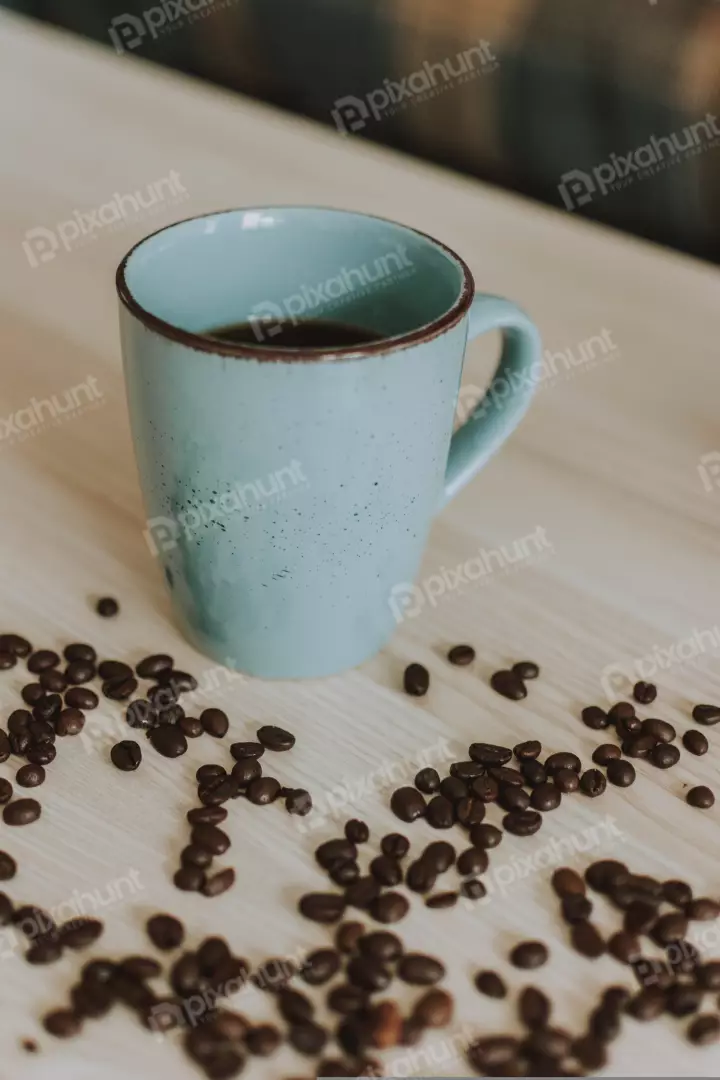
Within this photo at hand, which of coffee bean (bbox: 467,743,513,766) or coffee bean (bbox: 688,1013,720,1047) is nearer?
coffee bean (bbox: 688,1013,720,1047)

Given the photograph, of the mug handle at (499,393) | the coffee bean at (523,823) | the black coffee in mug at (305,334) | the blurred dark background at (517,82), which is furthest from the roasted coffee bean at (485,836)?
the blurred dark background at (517,82)

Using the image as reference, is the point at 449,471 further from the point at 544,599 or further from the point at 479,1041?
the point at 479,1041

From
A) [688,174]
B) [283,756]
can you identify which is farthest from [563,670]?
[688,174]

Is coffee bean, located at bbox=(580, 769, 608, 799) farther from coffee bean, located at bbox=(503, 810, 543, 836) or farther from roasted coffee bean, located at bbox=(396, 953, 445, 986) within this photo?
roasted coffee bean, located at bbox=(396, 953, 445, 986)

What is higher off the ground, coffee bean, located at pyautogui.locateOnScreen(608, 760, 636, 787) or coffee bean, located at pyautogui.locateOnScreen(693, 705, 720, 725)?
coffee bean, located at pyautogui.locateOnScreen(608, 760, 636, 787)

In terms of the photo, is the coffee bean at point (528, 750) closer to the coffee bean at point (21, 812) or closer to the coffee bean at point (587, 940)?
the coffee bean at point (587, 940)

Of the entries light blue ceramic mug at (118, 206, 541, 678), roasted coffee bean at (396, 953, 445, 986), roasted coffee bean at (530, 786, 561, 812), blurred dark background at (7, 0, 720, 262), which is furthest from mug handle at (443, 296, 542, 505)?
blurred dark background at (7, 0, 720, 262)
